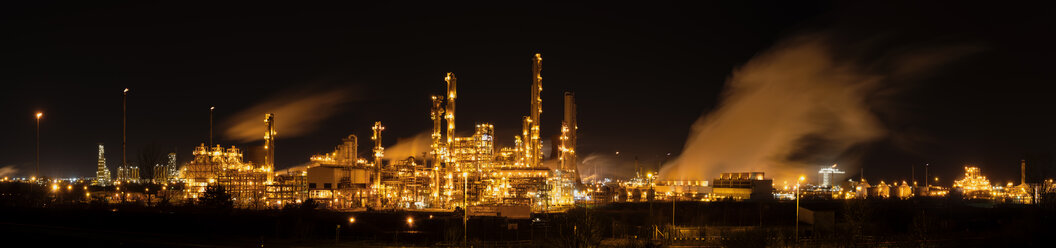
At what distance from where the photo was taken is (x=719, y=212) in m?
78.8

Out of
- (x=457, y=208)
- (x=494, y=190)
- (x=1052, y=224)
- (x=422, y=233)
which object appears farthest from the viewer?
(x=494, y=190)

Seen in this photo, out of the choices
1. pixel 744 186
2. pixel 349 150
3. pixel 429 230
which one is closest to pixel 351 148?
pixel 349 150

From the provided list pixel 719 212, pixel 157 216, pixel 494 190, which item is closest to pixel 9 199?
pixel 157 216

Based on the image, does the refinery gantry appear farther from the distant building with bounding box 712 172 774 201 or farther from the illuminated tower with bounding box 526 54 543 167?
the distant building with bounding box 712 172 774 201

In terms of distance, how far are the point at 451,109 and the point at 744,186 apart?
61836mm

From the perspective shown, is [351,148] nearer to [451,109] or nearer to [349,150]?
[349,150]

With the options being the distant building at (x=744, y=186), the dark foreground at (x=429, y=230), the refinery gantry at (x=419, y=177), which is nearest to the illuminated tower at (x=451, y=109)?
the refinery gantry at (x=419, y=177)

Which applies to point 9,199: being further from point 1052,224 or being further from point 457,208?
point 1052,224

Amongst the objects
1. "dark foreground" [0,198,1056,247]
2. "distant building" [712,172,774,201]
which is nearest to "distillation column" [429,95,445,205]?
"dark foreground" [0,198,1056,247]

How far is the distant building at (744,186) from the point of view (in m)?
113

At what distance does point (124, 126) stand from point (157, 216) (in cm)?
976

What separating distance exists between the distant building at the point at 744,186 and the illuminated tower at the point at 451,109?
5411cm

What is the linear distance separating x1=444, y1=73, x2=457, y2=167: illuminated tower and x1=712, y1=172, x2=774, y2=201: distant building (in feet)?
178

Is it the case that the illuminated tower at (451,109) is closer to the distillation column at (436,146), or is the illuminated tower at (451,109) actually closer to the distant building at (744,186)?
the distillation column at (436,146)
